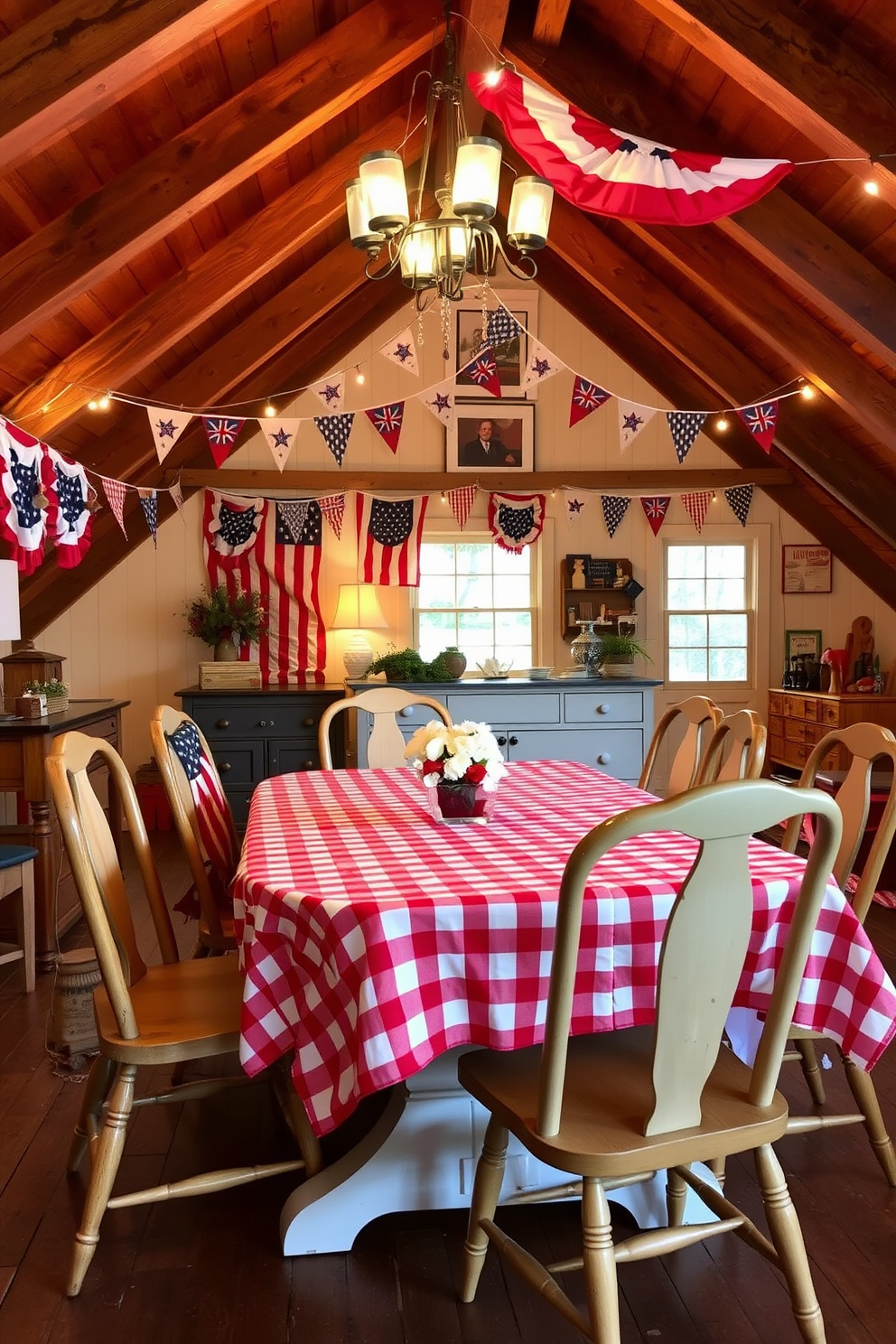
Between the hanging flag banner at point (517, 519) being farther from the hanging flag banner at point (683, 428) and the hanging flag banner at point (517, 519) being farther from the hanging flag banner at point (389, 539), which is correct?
the hanging flag banner at point (683, 428)

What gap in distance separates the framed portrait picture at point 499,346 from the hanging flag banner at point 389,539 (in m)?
0.99

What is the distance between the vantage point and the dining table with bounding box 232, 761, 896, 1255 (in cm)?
178

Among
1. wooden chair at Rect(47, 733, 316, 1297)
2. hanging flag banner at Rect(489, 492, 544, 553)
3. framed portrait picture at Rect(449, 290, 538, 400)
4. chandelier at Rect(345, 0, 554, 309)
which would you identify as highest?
framed portrait picture at Rect(449, 290, 538, 400)

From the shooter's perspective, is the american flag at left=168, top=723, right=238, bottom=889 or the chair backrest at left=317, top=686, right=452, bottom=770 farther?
the chair backrest at left=317, top=686, right=452, bottom=770

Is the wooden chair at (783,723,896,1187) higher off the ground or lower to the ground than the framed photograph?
lower

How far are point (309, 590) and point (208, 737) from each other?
150cm

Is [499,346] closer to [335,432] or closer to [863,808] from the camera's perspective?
[335,432]

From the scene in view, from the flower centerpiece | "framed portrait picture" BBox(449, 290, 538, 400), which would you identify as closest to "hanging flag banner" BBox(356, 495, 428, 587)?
"framed portrait picture" BBox(449, 290, 538, 400)

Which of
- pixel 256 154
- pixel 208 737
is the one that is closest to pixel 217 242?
pixel 256 154

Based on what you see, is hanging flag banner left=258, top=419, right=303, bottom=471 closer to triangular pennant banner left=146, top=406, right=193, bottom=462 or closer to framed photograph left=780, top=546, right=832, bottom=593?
triangular pennant banner left=146, top=406, right=193, bottom=462

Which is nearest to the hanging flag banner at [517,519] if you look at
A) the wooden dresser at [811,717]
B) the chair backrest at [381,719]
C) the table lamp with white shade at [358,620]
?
the table lamp with white shade at [358,620]

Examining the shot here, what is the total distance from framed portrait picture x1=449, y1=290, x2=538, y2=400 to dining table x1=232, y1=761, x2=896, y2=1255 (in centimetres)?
566

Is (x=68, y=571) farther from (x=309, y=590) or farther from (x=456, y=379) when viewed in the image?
(x=456, y=379)

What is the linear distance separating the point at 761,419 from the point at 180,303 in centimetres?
317
